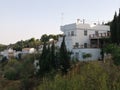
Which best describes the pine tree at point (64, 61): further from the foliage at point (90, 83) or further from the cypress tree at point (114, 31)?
the foliage at point (90, 83)

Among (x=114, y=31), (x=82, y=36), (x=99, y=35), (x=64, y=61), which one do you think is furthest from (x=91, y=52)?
(x=64, y=61)

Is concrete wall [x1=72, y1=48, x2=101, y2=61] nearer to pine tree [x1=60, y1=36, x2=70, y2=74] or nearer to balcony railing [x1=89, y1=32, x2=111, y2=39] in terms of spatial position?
balcony railing [x1=89, y1=32, x2=111, y2=39]

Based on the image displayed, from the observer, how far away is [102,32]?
42.7 m

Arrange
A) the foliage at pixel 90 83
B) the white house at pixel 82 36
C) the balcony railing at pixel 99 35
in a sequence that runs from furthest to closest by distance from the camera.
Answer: the balcony railing at pixel 99 35
the white house at pixel 82 36
the foliage at pixel 90 83

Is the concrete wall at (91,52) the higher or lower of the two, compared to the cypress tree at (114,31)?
lower

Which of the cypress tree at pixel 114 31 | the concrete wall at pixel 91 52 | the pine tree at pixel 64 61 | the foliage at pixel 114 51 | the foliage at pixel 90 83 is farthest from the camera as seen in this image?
the concrete wall at pixel 91 52

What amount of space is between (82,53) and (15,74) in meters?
10.7

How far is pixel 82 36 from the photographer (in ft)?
132

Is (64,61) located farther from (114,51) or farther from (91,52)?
(91,52)

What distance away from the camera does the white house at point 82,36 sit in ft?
123

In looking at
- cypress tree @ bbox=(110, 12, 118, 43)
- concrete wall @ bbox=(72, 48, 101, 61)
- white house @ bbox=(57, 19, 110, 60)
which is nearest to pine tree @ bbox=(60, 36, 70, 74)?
concrete wall @ bbox=(72, 48, 101, 61)

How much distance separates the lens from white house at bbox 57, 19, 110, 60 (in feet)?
123

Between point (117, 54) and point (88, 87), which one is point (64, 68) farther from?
point (88, 87)

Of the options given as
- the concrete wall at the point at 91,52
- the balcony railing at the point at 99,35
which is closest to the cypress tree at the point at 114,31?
the concrete wall at the point at 91,52
